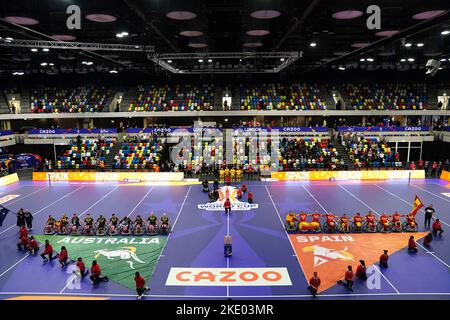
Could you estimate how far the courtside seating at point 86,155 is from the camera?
3859 centimetres

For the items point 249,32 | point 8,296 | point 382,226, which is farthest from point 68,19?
point 382,226

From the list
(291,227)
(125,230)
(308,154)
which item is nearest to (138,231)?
(125,230)

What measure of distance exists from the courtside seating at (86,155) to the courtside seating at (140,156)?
1917 mm

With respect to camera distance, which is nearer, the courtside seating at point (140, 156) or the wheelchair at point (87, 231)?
the wheelchair at point (87, 231)

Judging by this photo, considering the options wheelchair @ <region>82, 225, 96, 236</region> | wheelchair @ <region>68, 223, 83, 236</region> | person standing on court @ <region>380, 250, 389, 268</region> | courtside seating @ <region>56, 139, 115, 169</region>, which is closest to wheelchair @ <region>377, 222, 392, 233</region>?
person standing on court @ <region>380, 250, 389, 268</region>

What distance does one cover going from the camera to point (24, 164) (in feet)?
135

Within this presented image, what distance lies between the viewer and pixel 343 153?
133ft

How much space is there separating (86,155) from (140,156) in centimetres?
658

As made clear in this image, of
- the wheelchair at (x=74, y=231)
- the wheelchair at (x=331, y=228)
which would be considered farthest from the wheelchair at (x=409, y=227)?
the wheelchair at (x=74, y=231)

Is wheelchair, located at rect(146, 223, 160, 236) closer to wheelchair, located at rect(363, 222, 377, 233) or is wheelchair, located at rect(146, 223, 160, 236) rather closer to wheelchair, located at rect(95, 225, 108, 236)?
wheelchair, located at rect(95, 225, 108, 236)

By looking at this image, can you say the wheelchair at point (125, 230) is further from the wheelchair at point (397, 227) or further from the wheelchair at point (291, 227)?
the wheelchair at point (397, 227)

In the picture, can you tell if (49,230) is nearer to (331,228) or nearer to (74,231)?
(74,231)

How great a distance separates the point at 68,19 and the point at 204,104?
3021 centimetres
